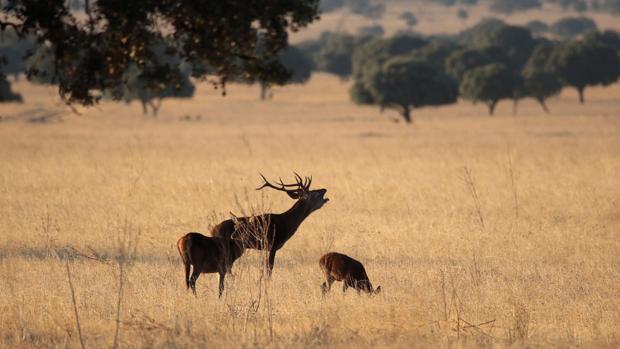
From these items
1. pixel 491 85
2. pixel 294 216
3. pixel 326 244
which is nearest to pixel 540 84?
pixel 491 85

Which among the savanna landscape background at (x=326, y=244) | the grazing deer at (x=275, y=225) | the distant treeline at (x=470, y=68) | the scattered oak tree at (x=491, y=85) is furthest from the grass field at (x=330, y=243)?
the scattered oak tree at (x=491, y=85)

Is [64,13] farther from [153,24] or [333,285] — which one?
[333,285]

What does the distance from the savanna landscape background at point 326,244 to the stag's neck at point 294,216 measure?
2.68 ft

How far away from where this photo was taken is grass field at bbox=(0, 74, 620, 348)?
1004 cm

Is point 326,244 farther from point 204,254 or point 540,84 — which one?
point 540,84

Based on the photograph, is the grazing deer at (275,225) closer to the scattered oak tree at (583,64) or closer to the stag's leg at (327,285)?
the stag's leg at (327,285)

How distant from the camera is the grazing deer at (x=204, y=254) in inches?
444

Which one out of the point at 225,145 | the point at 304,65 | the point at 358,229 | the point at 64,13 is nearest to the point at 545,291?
the point at 358,229

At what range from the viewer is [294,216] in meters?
12.6

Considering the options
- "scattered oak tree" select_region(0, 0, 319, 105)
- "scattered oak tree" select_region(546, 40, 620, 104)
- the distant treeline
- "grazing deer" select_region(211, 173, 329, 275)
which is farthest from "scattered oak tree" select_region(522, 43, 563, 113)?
"scattered oak tree" select_region(0, 0, 319, 105)

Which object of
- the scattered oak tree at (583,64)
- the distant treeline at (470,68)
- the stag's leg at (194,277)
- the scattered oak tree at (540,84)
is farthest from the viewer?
the scattered oak tree at (583,64)

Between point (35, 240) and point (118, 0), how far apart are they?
22.5 feet

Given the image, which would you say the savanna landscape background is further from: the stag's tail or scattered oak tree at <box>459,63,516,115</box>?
scattered oak tree at <box>459,63,516,115</box>

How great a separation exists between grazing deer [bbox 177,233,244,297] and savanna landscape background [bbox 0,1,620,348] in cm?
26
